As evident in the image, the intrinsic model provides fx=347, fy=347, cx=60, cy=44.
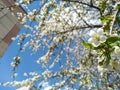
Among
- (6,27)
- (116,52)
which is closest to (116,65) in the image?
(116,52)

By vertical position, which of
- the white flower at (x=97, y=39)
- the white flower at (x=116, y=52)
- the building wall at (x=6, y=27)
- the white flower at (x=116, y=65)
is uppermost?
the white flower at (x=97, y=39)

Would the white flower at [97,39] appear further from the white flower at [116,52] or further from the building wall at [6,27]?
the building wall at [6,27]

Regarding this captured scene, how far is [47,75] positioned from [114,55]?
4.77m

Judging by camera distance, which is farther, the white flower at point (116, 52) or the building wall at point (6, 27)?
the building wall at point (6, 27)

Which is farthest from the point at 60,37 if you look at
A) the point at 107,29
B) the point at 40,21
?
the point at 107,29

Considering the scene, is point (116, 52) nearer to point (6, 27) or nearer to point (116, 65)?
point (116, 65)

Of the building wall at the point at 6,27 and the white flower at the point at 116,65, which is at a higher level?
the white flower at the point at 116,65

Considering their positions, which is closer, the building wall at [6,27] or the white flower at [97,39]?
the white flower at [97,39]

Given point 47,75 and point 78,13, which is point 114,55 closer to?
point 78,13

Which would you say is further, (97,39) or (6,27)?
(6,27)

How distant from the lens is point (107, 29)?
1.86 meters

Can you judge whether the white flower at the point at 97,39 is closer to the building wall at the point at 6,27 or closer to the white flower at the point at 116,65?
the white flower at the point at 116,65

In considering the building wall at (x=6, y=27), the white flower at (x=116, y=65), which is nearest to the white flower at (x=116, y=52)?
the white flower at (x=116, y=65)

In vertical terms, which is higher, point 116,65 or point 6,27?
point 116,65
